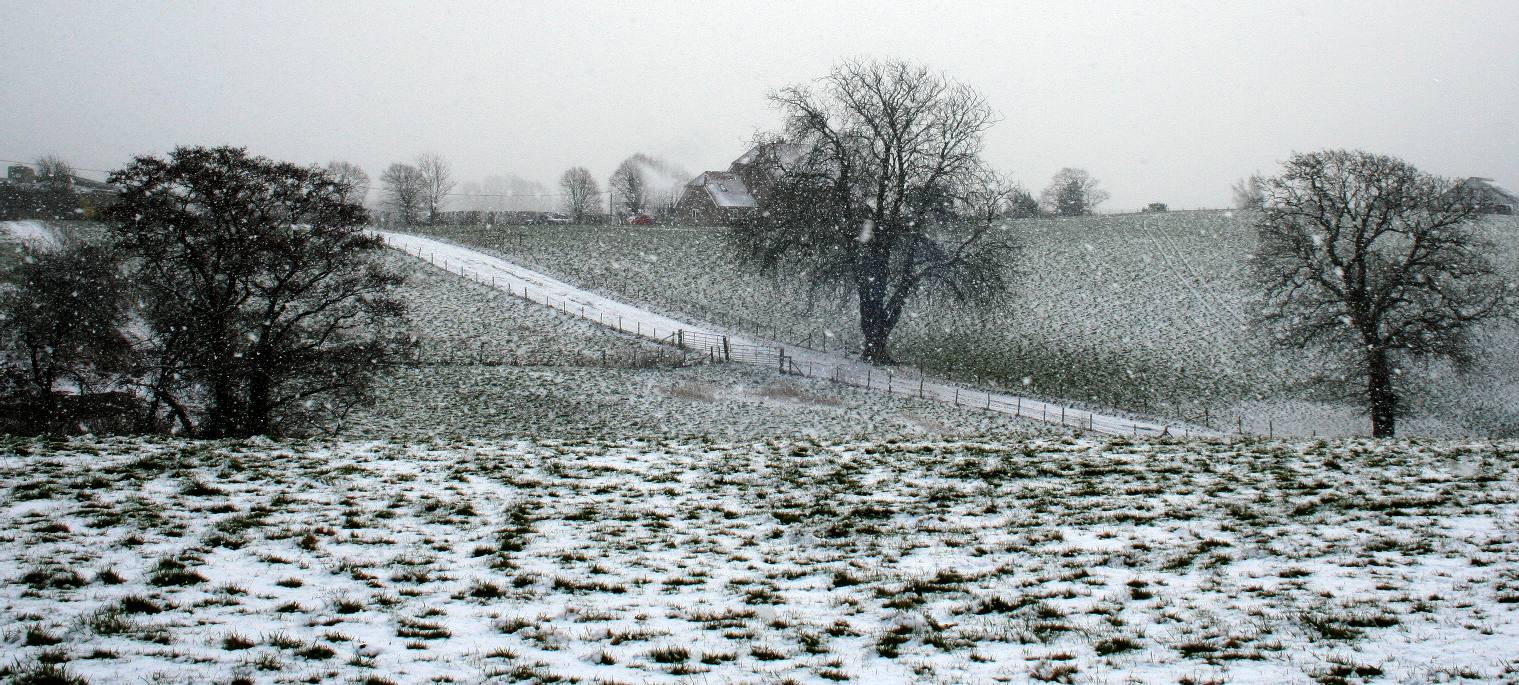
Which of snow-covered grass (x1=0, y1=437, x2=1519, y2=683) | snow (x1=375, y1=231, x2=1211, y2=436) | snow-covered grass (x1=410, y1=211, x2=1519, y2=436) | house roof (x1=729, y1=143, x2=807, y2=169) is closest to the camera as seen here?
snow-covered grass (x1=0, y1=437, x2=1519, y2=683)

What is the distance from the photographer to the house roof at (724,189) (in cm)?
7662

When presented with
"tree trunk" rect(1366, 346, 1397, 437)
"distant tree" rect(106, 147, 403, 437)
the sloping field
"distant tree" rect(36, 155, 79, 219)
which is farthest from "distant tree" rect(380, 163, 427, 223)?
"tree trunk" rect(1366, 346, 1397, 437)

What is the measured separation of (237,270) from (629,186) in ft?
292

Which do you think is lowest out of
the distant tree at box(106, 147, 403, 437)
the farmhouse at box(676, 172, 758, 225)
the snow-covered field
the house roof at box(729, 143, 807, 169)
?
the snow-covered field

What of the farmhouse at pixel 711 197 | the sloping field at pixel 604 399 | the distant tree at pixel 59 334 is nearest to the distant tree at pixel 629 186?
the farmhouse at pixel 711 197

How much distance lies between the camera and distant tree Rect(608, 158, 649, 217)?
105000mm

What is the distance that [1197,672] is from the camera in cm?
558

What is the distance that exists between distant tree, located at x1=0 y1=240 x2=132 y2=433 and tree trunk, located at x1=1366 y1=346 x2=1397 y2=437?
35.9 metres

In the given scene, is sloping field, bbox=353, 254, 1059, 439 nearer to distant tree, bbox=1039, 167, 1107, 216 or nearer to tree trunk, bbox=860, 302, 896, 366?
tree trunk, bbox=860, 302, 896, 366

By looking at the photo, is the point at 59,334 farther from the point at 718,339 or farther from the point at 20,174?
the point at 20,174

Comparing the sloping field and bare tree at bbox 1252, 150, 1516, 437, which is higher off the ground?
bare tree at bbox 1252, 150, 1516, 437

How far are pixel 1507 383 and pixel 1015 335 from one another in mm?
22529

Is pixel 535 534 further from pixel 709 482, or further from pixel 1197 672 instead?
pixel 1197 672

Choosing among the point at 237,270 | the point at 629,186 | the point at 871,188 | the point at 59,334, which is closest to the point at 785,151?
the point at 871,188
